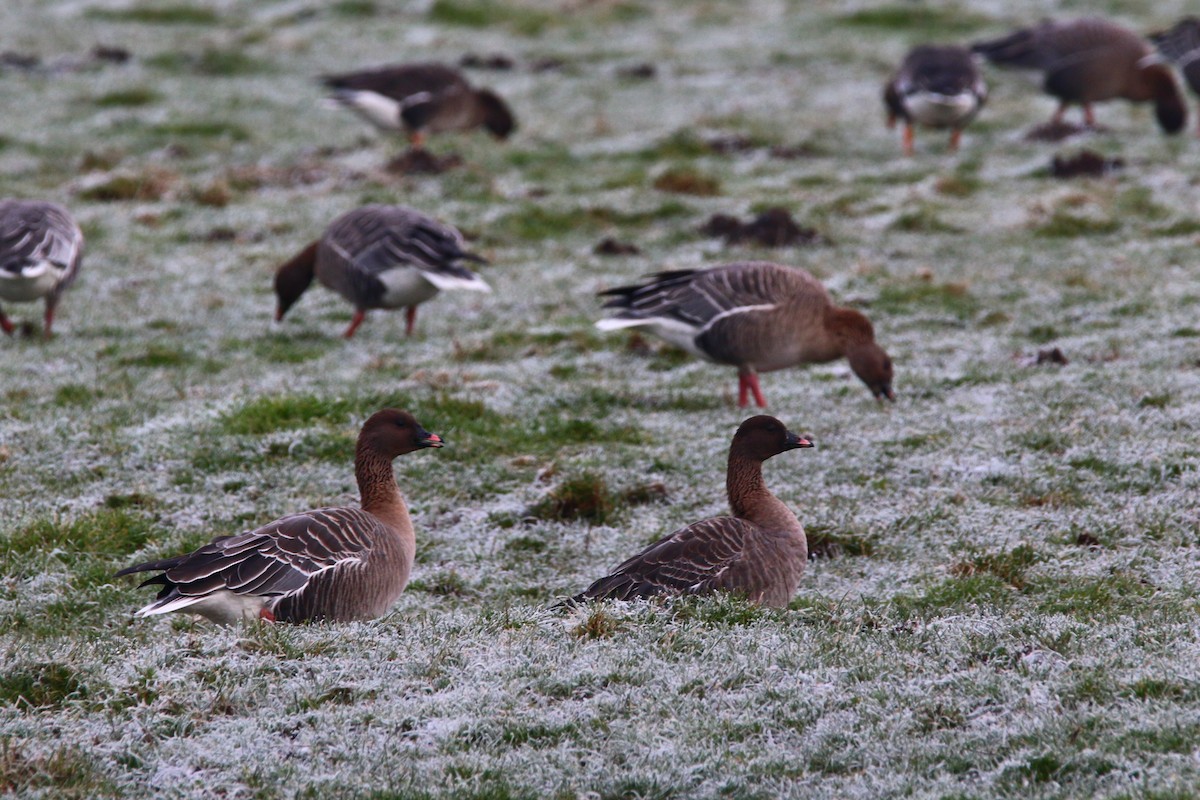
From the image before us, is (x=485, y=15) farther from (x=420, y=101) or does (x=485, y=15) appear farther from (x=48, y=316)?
(x=48, y=316)

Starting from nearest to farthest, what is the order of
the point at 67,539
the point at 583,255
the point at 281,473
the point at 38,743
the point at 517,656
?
the point at 38,743, the point at 517,656, the point at 67,539, the point at 281,473, the point at 583,255

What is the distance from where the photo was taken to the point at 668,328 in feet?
40.7

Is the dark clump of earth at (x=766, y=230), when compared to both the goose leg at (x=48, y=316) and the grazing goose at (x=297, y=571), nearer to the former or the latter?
the goose leg at (x=48, y=316)

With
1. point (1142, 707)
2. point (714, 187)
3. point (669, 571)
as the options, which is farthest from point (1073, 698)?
point (714, 187)

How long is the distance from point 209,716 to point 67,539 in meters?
3.49

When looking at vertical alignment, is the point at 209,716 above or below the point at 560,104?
below

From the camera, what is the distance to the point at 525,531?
382 inches

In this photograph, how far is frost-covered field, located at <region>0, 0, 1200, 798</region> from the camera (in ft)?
19.3

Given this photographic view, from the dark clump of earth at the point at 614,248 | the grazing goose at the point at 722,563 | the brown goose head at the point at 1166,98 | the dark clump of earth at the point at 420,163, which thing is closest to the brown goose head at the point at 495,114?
the dark clump of earth at the point at 420,163

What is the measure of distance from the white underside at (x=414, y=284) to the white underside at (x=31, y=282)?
351 centimetres

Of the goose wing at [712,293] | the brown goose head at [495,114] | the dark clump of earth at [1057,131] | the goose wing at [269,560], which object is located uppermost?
the brown goose head at [495,114]

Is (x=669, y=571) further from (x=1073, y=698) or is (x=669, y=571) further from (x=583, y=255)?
(x=583, y=255)

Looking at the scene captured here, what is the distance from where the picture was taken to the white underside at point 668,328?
1230cm

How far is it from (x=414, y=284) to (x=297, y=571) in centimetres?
740
